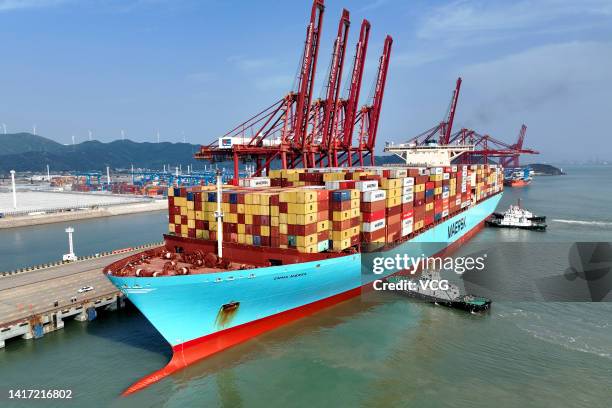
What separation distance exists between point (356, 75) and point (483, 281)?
34409 millimetres

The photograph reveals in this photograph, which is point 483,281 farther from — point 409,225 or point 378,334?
point 378,334

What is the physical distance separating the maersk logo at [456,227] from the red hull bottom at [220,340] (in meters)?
22.3

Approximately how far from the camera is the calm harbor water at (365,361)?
61.1 ft

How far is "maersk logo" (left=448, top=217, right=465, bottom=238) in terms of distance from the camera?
4519 centimetres

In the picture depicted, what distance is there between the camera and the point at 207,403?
18469 millimetres

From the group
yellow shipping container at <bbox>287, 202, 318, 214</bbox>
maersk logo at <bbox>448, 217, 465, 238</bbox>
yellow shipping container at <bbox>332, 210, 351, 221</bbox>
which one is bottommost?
maersk logo at <bbox>448, 217, 465, 238</bbox>

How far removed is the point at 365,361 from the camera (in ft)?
70.9

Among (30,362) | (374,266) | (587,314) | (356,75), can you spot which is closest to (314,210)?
(374,266)

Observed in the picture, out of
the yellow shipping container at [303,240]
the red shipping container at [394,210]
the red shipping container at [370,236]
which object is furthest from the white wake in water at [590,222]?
the yellow shipping container at [303,240]

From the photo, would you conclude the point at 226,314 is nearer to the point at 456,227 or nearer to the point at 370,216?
the point at 370,216

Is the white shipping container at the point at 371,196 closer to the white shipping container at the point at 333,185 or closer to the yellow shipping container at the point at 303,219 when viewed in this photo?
the white shipping container at the point at 333,185

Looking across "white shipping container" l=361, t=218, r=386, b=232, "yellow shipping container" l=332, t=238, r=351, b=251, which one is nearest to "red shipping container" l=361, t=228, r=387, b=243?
"white shipping container" l=361, t=218, r=386, b=232

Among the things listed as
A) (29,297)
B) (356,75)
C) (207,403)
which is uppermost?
(356,75)

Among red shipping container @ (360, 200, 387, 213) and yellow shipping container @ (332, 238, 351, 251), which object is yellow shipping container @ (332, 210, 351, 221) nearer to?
yellow shipping container @ (332, 238, 351, 251)
